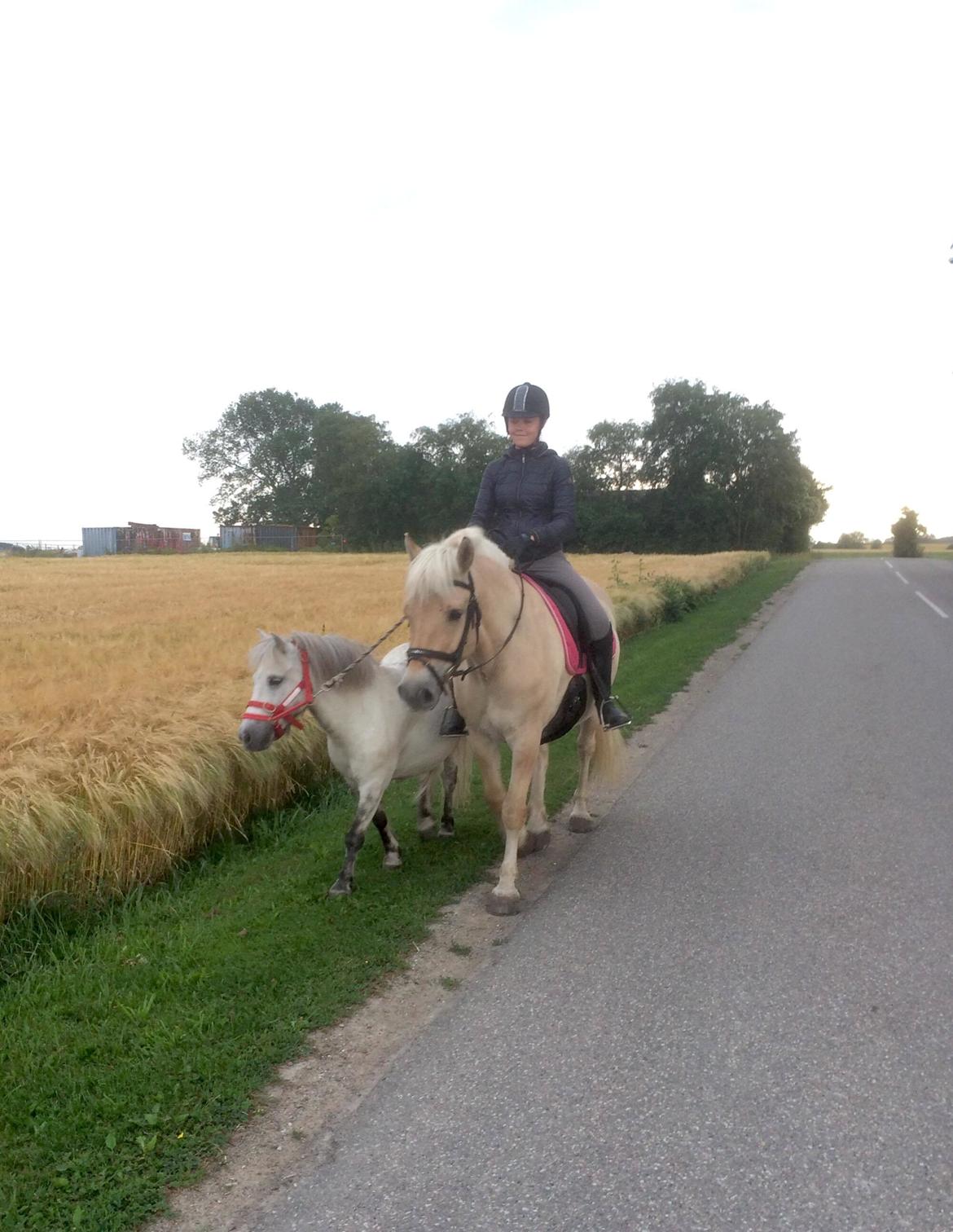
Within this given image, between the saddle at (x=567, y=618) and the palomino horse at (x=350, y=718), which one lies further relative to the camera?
the saddle at (x=567, y=618)

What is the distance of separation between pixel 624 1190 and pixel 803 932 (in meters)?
Answer: 2.17

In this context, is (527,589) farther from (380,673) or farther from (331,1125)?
(331,1125)

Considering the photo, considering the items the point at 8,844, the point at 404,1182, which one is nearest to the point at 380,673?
the point at 8,844

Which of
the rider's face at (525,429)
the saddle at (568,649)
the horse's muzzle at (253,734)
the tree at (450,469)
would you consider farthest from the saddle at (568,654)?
the tree at (450,469)

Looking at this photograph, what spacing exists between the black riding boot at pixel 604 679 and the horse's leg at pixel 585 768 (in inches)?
9.5

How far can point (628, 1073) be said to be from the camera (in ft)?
10.7

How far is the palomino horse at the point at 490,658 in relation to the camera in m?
4.46

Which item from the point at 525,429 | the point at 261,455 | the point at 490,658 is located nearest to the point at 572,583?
the point at 525,429

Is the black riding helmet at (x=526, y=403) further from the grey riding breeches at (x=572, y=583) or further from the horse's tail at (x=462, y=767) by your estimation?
the horse's tail at (x=462, y=767)

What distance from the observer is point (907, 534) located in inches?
2790

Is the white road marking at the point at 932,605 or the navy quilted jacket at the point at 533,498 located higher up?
the navy quilted jacket at the point at 533,498

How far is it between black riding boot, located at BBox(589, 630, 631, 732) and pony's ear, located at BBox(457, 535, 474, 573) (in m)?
1.75

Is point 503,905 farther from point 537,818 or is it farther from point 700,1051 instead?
point 700,1051

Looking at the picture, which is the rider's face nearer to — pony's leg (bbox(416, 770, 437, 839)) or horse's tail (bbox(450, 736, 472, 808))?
horse's tail (bbox(450, 736, 472, 808))
